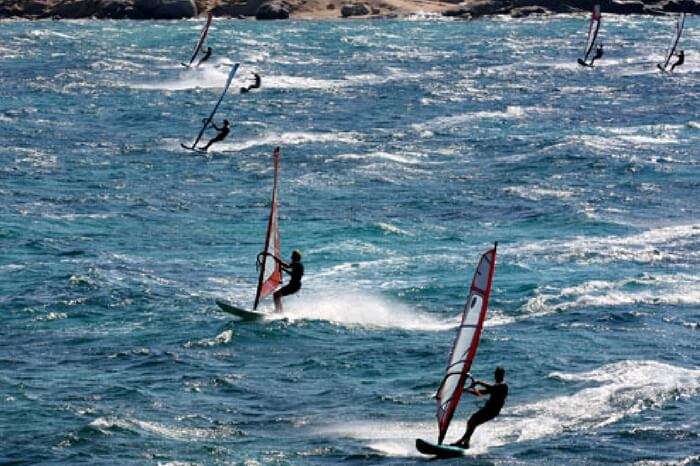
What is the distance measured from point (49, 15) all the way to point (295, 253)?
Answer: 111134 mm

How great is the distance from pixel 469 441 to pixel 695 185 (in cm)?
2883

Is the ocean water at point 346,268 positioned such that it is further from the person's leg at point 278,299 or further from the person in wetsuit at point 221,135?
the person in wetsuit at point 221,135

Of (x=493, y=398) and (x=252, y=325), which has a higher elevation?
(x=493, y=398)

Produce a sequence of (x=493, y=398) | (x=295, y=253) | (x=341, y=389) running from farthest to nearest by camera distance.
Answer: (x=295, y=253) → (x=341, y=389) → (x=493, y=398)

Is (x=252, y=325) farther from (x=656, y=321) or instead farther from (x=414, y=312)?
(x=656, y=321)

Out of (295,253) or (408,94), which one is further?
(408,94)

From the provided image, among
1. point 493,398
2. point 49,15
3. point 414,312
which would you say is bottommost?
point 49,15

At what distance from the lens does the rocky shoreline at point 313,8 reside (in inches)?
5389

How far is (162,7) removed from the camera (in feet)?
447

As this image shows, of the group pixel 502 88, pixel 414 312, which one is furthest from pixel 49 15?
pixel 414 312

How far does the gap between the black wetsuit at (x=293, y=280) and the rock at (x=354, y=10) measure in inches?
4460

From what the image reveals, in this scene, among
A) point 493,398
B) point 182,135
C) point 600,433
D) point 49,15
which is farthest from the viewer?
point 49,15

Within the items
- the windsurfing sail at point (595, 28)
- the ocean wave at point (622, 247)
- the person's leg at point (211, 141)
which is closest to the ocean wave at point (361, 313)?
the ocean wave at point (622, 247)

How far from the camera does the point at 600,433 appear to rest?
24484 mm
